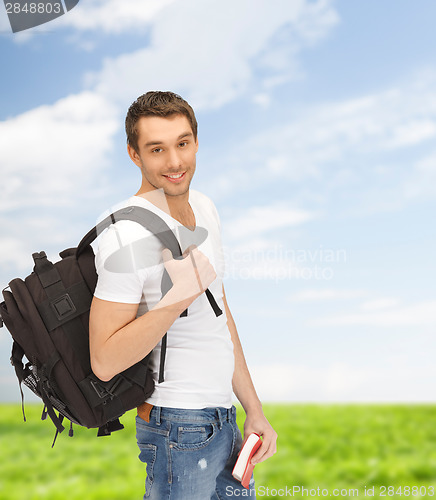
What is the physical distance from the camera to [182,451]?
1.44 m

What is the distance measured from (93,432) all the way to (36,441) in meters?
0.54

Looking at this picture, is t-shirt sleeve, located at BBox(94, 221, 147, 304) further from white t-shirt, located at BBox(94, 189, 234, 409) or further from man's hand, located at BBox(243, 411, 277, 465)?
man's hand, located at BBox(243, 411, 277, 465)

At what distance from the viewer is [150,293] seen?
1.39 metres

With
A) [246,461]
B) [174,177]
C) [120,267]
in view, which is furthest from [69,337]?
[246,461]

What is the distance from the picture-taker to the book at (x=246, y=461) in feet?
5.20

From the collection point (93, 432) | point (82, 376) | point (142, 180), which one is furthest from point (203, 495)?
point (93, 432)


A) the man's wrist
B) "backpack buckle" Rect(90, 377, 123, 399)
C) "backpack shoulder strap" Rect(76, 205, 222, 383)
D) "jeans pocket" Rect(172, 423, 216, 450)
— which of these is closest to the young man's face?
"backpack shoulder strap" Rect(76, 205, 222, 383)

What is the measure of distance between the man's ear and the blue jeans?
0.75 m

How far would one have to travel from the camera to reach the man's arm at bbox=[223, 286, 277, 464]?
68.1 inches

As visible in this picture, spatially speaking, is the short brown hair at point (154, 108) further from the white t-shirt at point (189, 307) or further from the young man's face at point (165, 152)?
the white t-shirt at point (189, 307)

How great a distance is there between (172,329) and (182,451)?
35cm

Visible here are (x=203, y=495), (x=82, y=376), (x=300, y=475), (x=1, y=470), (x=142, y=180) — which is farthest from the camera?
(x=1, y=470)

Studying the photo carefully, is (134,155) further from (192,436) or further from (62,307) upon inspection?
(192,436)

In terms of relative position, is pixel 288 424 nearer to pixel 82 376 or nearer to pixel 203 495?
pixel 203 495
